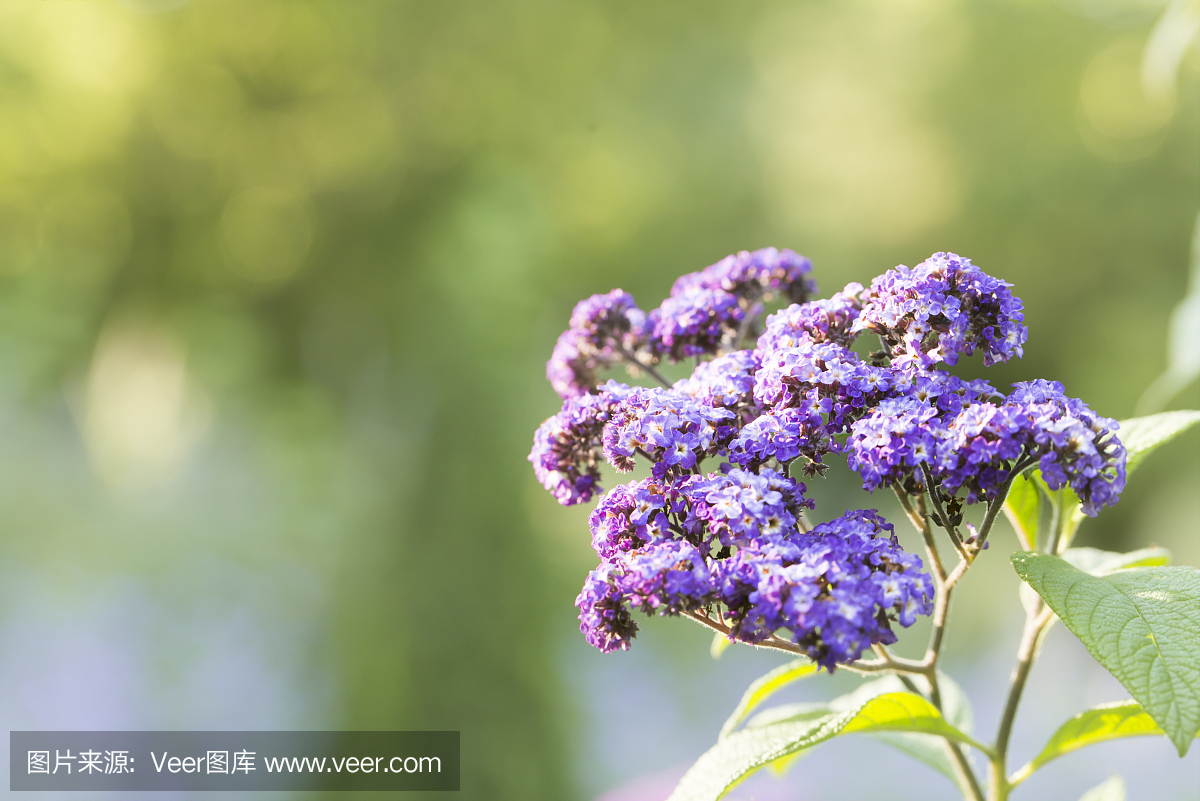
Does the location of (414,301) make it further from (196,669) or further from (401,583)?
(196,669)

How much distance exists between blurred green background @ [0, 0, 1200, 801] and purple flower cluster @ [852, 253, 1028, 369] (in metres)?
1.95

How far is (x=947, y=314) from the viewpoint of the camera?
82 centimetres

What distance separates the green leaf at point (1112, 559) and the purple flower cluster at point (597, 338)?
63 centimetres

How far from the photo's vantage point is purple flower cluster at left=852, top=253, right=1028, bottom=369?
826mm

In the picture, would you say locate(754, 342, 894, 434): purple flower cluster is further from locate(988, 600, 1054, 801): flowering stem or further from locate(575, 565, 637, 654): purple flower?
locate(988, 600, 1054, 801): flowering stem

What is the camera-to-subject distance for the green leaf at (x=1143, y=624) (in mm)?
664

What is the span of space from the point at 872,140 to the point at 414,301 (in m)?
3.09

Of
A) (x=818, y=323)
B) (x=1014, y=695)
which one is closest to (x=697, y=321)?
(x=818, y=323)

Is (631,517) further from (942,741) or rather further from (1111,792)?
(1111,792)


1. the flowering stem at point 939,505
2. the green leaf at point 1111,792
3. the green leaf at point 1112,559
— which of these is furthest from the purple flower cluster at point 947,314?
the green leaf at point 1111,792

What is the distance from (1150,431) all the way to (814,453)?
472 mm

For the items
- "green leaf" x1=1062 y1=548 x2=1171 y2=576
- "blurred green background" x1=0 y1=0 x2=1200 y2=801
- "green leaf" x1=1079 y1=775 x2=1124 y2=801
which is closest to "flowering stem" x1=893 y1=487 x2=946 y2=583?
"green leaf" x1=1062 y1=548 x2=1171 y2=576

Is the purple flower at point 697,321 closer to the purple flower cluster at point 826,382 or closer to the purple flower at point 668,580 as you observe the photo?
the purple flower cluster at point 826,382

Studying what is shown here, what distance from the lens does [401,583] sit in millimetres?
3400
